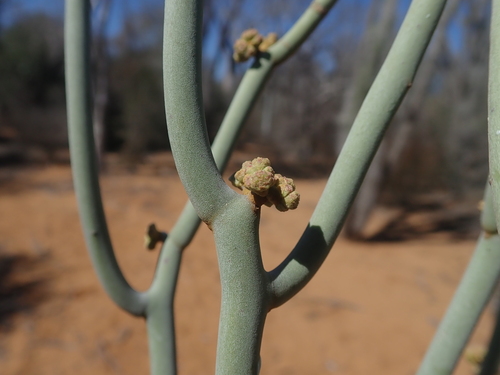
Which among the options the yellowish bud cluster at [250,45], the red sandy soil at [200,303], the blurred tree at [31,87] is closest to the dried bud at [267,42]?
the yellowish bud cluster at [250,45]

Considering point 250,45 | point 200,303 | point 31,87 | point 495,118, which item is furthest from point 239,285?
point 31,87

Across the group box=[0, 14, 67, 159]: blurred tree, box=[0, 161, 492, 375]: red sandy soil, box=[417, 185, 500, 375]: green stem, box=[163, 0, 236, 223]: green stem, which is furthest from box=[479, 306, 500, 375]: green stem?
box=[0, 14, 67, 159]: blurred tree

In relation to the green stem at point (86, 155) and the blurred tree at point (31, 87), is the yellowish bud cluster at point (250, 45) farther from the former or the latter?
the blurred tree at point (31, 87)

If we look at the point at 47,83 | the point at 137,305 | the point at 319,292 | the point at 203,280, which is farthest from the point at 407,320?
the point at 47,83

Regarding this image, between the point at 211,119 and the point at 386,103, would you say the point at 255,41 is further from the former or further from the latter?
the point at 211,119

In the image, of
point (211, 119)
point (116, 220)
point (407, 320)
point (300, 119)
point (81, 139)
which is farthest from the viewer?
point (300, 119)

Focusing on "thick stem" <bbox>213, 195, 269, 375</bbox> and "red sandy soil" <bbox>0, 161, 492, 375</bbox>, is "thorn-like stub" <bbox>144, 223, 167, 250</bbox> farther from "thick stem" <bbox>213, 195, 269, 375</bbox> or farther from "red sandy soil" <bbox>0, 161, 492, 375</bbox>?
"red sandy soil" <bbox>0, 161, 492, 375</bbox>

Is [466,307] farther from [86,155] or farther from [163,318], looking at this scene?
[86,155]
